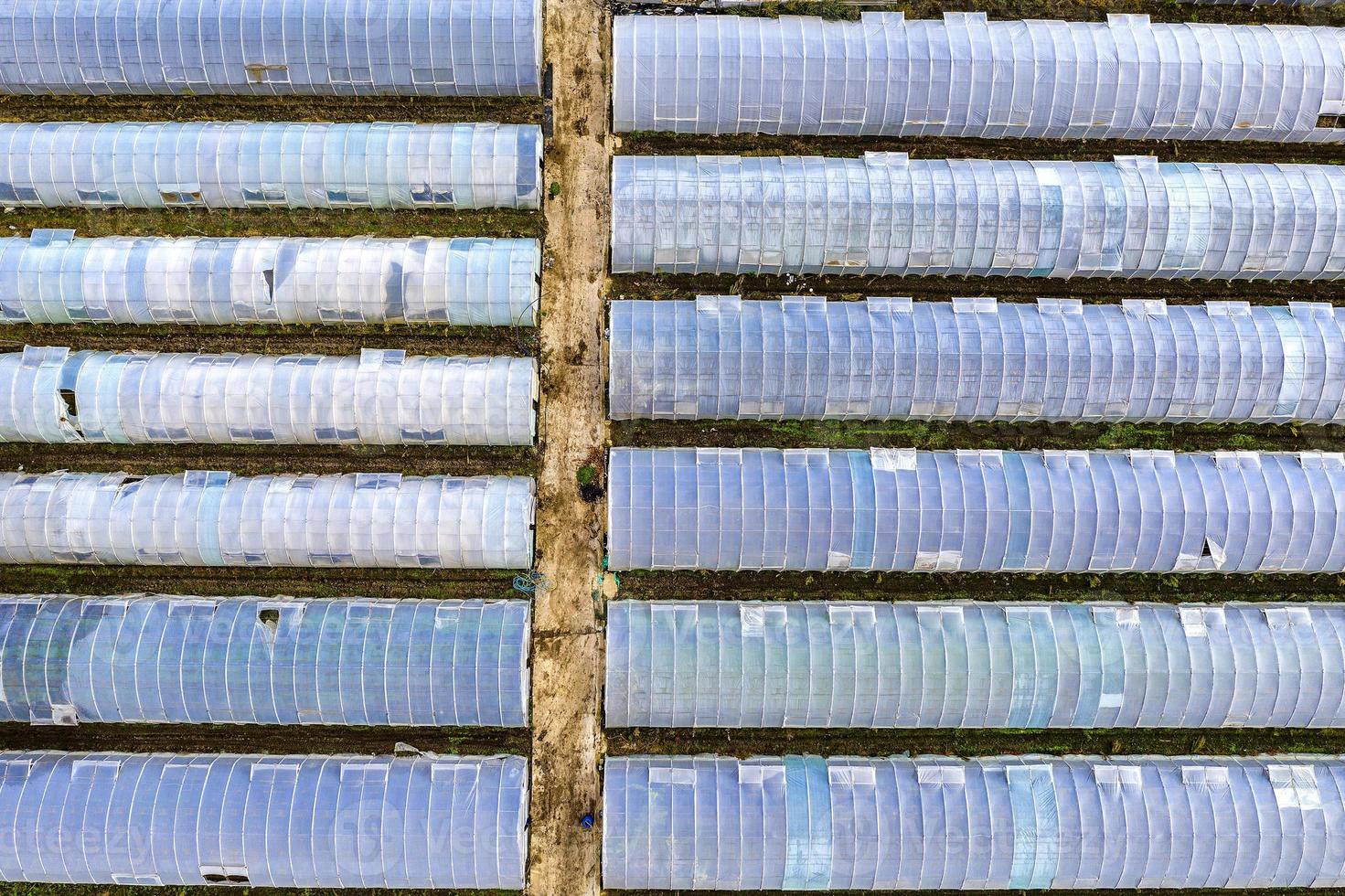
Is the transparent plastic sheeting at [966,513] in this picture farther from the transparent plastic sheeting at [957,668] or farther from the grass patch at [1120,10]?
the grass patch at [1120,10]

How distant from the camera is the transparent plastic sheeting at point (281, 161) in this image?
69.5 feet

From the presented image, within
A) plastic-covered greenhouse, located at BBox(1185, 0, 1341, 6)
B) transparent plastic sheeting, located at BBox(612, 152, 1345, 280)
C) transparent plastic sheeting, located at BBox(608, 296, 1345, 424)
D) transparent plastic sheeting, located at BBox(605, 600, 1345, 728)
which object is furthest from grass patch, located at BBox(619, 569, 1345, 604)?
plastic-covered greenhouse, located at BBox(1185, 0, 1341, 6)

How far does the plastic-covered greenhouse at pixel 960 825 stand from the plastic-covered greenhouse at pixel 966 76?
1934 centimetres

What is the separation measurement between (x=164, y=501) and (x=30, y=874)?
434 inches

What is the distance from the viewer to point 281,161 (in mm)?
21250

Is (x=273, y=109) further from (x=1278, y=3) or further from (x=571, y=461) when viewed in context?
(x=1278, y=3)

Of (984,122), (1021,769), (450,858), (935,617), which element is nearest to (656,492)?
(935,617)

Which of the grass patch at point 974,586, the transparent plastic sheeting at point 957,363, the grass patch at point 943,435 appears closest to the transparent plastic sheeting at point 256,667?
the grass patch at point 974,586

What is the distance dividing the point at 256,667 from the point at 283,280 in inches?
448

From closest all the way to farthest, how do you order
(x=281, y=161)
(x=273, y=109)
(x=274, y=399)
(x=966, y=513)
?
(x=966, y=513), (x=274, y=399), (x=281, y=161), (x=273, y=109)

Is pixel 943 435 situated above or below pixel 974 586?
above

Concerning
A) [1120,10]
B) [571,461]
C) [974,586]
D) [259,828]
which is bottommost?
[259,828]

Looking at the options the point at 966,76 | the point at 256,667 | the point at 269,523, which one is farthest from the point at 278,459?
the point at 966,76

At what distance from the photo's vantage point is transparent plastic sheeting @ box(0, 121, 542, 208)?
21.2 meters
